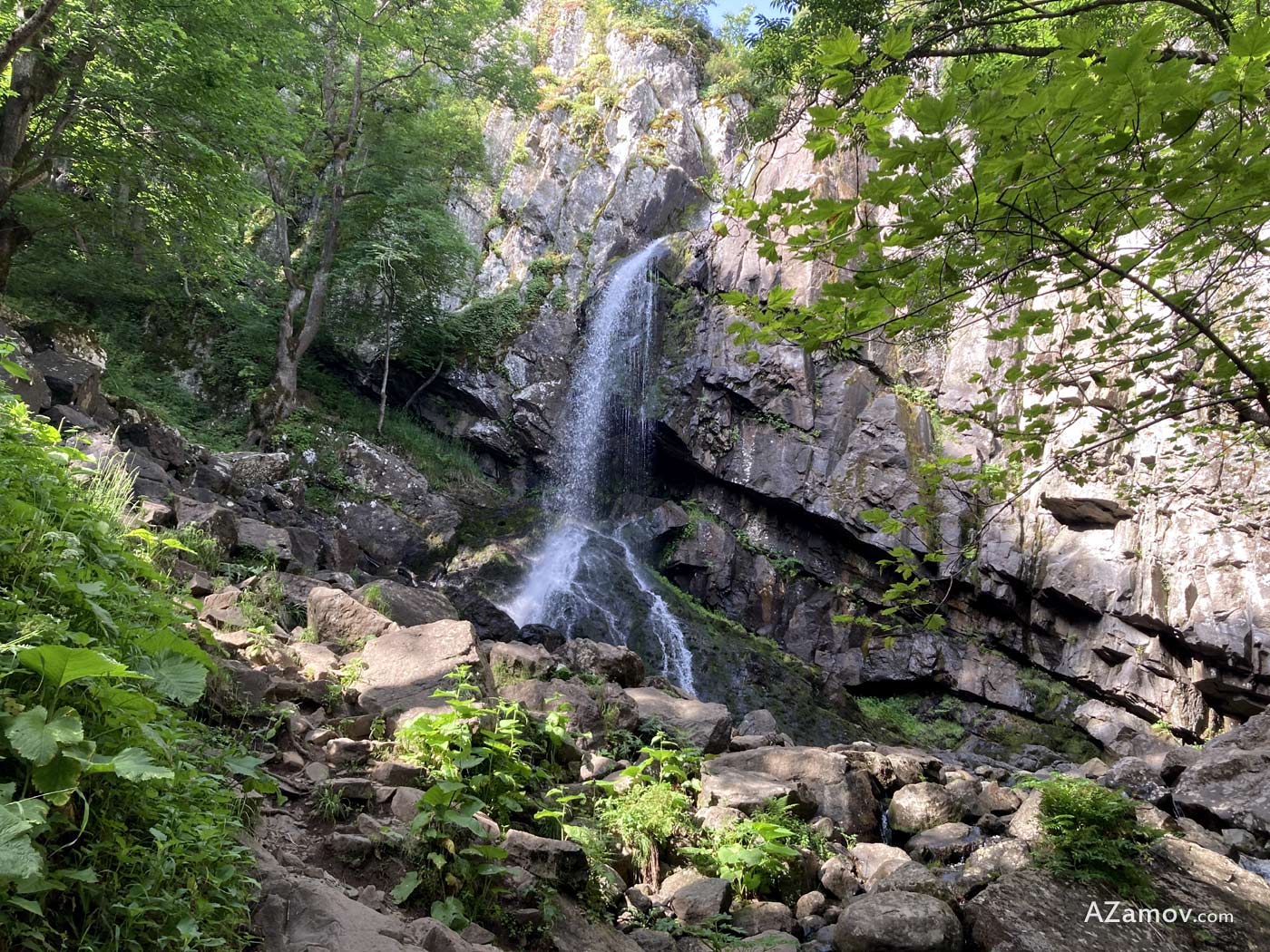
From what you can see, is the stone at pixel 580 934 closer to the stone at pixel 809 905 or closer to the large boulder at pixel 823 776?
the stone at pixel 809 905

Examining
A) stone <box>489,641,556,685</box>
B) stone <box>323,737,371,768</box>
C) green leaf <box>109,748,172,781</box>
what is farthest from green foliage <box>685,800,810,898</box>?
green leaf <box>109,748,172,781</box>

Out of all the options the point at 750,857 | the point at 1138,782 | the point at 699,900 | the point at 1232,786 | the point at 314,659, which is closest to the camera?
the point at 699,900

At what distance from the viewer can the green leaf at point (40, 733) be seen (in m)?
1.49

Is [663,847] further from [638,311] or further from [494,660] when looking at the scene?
[638,311]

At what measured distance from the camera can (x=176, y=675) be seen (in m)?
2.29

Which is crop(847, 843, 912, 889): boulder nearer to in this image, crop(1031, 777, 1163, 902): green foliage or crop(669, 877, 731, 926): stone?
crop(1031, 777, 1163, 902): green foliage

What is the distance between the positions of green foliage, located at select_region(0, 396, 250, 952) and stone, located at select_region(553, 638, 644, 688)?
20.0 feet

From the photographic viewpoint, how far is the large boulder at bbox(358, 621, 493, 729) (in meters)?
4.60

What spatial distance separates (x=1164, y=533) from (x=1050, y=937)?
42.6 ft

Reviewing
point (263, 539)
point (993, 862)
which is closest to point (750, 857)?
point (993, 862)

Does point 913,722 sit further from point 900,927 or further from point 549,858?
point 549,858

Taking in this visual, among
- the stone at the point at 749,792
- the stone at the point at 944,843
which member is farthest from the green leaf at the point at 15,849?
the stone at the point at 944,843

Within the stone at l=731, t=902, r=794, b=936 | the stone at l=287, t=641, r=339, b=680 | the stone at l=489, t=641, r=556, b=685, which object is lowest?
the stone at l=731, t=902, r=794, b=936

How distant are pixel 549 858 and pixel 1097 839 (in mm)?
3653
